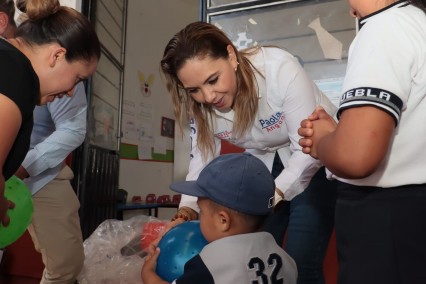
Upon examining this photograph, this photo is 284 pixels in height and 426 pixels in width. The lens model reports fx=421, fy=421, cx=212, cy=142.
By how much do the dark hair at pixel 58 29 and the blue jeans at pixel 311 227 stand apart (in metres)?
0.80

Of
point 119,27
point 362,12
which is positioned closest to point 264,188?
point 362,12

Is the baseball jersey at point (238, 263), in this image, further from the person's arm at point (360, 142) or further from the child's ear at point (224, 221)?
the person's arm at point (360, 142)

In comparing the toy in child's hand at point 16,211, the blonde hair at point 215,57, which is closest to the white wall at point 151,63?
the toy in child's hand at point 16,211

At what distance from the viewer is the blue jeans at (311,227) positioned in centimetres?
129

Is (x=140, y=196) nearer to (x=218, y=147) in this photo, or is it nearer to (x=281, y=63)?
(x=218, y=147)

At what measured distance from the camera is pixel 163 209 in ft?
17.3

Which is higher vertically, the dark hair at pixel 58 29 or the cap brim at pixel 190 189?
the dark hair at pixel 58 29

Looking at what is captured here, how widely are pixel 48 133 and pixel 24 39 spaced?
1.08 metres

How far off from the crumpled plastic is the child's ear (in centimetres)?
111

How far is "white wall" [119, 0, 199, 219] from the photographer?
16.0 ft

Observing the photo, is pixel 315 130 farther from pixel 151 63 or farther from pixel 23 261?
pixel 151 63

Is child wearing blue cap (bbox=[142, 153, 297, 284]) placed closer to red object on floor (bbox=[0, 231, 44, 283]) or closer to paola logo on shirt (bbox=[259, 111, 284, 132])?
paola logo on shirt (bbox=[259, 111, 284, 132])

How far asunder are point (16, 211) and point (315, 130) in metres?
1.07

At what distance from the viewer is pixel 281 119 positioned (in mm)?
1454
